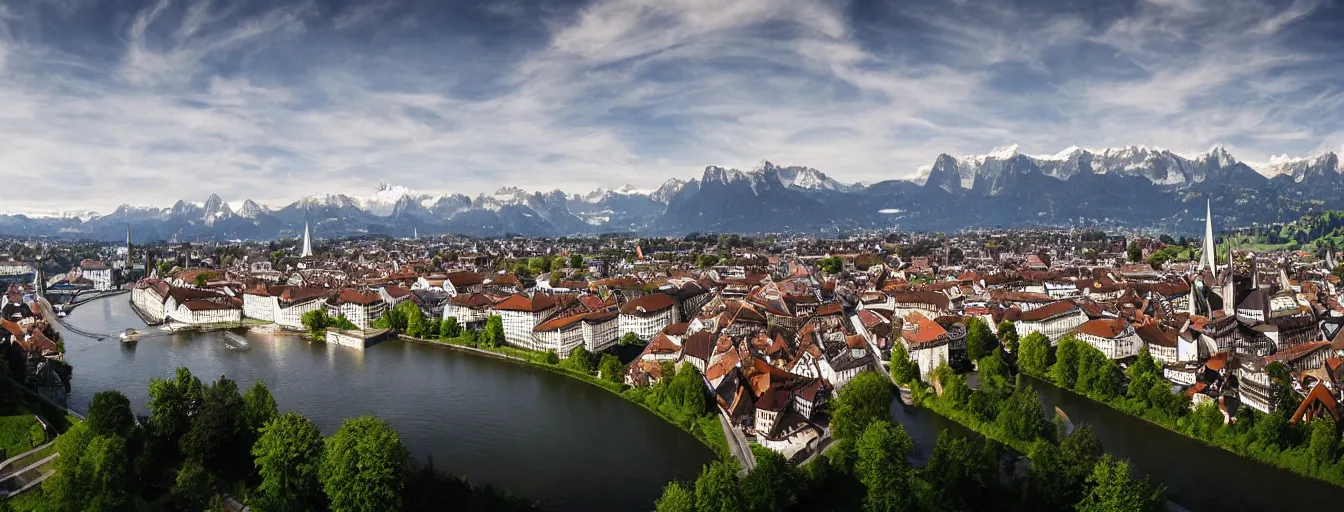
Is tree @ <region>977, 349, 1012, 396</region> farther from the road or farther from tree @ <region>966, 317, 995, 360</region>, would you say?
the road

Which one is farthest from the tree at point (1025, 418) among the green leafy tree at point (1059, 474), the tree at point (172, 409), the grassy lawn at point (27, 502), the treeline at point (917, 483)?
the grassy lawn at point (27, 502)

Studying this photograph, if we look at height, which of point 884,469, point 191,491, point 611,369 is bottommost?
point 191,491

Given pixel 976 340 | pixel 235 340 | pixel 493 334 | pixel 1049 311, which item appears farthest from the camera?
pixel 235 340

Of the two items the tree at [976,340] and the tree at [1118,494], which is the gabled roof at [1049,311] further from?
the tree at [1118,494]

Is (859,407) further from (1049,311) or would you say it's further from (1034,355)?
(1049,311)

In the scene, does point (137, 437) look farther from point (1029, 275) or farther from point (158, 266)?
point (158, 266)

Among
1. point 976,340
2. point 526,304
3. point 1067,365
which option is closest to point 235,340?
point 526,304

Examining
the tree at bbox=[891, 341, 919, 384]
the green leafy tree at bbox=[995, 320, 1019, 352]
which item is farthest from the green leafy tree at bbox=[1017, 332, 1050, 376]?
the tree at bbox=[891, 341, 919, 384]
